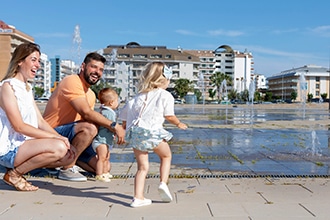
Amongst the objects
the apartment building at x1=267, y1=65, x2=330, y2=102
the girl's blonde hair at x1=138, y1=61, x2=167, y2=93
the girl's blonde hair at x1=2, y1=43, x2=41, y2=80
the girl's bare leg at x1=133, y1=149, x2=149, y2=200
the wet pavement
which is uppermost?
the apartment building at x1=267, y1=65, x2=330, y2=102

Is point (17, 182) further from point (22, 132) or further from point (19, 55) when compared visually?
point (19, 55)

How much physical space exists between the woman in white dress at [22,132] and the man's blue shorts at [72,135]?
0.65 metres

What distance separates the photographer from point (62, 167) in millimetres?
6172

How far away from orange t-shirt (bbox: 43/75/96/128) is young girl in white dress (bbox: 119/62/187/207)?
1.41 m

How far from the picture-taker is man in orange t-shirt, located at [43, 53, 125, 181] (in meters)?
5.82

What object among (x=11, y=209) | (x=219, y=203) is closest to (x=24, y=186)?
(x=11, y=209)

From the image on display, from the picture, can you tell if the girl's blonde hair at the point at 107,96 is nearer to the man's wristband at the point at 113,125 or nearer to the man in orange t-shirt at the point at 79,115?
the man in orange t-shirt at the point at 79,115

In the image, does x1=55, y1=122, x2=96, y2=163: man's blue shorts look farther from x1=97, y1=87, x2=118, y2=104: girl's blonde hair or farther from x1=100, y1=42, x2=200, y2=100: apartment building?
x1=100, y1=42, x2=200, y2=100: apartment building

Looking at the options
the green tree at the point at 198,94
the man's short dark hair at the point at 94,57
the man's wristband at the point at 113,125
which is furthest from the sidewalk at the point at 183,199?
the green tree at the point at 198,94

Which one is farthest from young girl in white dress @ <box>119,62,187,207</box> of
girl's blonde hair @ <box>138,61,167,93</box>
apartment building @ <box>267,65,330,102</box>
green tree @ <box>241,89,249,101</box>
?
apartment building @ <box>267,65,330,102</box>

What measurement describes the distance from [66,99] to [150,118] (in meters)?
1.72

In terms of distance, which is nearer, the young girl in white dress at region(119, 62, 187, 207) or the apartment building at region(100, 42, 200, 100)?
the young girl in white dress at region(119, 62, 187, 207)

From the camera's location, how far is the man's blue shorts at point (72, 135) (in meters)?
6.10

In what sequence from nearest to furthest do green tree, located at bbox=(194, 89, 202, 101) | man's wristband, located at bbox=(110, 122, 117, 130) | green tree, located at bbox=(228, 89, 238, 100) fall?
man's wristband, located at bbox=(110, 122, 117, 130) → green tree, located at bbox=(194, 89, 202, 101) → green tree, located at bbox=(228, 89, 238, 100)
